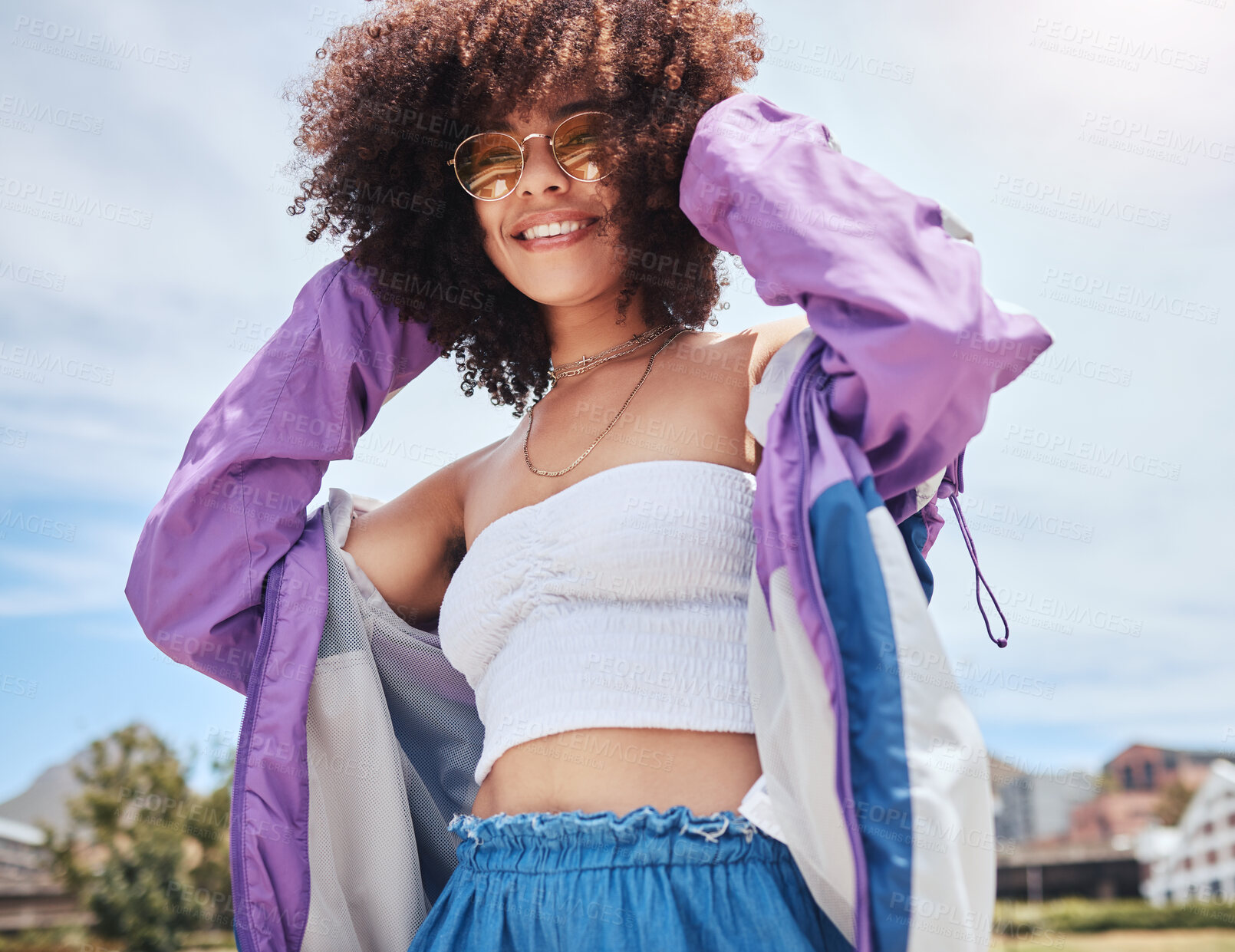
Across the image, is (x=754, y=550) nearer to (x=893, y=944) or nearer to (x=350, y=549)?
(x=893, y=944)

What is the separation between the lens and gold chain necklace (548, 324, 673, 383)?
202cm

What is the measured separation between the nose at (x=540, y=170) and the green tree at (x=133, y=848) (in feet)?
42.3

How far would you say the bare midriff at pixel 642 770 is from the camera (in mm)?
1421

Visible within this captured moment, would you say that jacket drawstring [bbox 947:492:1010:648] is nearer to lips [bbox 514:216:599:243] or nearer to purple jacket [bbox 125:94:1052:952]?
purple jacket [bbox 125:94:1052:952]

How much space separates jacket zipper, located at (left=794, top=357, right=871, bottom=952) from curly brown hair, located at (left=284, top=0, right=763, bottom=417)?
2.39 feet

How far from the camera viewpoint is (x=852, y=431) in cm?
134

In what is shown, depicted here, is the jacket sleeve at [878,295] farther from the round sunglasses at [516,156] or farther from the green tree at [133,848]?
the green tree at [133,848]

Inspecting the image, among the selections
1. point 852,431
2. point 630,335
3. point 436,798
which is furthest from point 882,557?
point 436,798

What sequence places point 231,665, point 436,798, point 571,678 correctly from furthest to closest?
point 436,798
point 231,665
point 571,678

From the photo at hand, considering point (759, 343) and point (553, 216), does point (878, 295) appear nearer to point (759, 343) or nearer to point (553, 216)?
point (759, 343)

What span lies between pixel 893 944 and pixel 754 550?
620 mm

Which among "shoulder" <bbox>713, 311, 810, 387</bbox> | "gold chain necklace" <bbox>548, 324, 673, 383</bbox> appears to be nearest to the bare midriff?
"shoulder" <bbox>713, 311, 810, 387</bbox>

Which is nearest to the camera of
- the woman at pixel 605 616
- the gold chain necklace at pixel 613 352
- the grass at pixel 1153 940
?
the woman at pixel 605 616

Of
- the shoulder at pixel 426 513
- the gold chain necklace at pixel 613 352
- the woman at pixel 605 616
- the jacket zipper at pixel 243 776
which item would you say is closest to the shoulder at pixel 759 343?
the woman at pixel 605 616
